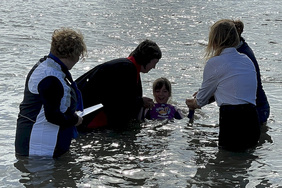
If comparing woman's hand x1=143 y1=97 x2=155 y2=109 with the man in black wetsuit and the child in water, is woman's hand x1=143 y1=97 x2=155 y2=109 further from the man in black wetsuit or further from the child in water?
the child in water

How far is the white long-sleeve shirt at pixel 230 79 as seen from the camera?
226 inches

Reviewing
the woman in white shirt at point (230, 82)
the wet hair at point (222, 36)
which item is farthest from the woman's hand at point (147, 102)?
the wet hair at point (222, 36)

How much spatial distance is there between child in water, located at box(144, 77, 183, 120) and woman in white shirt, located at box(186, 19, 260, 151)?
1916 mm

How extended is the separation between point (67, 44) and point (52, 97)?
58 cm

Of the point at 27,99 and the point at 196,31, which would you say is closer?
the point at 27,99

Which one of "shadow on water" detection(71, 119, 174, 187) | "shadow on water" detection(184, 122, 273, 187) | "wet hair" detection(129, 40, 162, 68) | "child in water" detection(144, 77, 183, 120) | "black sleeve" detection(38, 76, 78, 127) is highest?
"wet hair" detection(129, 40, 162, 68)

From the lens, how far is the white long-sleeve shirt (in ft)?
18.8

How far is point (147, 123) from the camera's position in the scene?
7824 mm

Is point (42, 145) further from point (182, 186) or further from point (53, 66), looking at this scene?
point (182, 186)

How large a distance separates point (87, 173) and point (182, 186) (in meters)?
1.12

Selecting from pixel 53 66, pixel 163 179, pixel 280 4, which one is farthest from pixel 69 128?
pixel 280 4

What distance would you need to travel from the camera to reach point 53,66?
16.8 feet

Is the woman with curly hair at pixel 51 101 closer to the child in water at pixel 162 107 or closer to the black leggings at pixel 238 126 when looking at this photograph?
the black leggings at pixel 238 126

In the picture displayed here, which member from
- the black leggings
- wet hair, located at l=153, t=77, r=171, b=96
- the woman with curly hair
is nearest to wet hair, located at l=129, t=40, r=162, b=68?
wet hair, located at l=153, t=77, r=171, b=96
